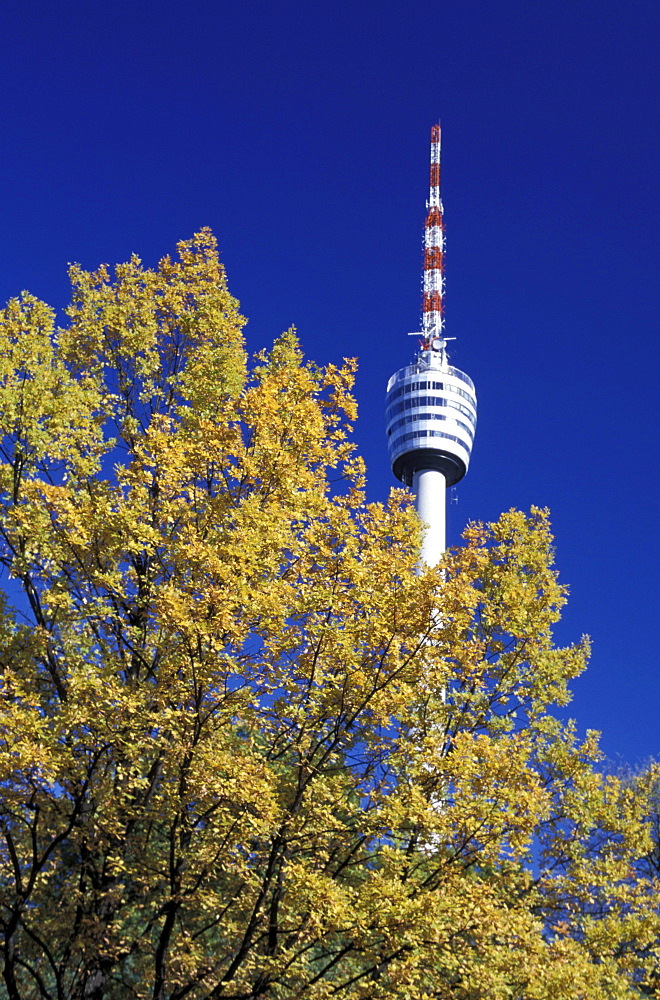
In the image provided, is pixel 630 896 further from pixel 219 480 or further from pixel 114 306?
pixel 114 306

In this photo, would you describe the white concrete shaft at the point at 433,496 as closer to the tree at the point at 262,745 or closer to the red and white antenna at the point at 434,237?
the red and white antenna at the point at 434,237

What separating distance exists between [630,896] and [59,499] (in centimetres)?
856

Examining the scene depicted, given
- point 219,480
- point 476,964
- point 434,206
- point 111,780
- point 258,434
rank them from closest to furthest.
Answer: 1. point 476,964
2. point 111,780
3. point 258,434
4. point 219,480
5. point 434,206

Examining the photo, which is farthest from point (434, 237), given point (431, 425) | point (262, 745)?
point (262, 745)

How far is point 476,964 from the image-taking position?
8117 mm

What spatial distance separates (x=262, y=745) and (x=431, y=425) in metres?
80.3

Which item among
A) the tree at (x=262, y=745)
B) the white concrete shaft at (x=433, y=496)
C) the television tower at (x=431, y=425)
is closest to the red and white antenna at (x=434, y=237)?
the television tower at (x=431, y=425)

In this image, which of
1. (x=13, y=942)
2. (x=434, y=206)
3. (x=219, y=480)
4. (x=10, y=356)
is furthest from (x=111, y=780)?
(x=434, y=206)

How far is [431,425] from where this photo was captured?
88.2m

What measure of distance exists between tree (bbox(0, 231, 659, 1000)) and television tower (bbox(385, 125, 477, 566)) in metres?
73.5

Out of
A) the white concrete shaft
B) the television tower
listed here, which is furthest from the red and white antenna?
the white concrete shaft

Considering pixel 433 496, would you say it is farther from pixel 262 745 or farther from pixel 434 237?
pixel 262 745

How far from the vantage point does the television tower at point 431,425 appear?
288ft

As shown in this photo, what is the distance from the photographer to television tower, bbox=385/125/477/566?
8775 centimetres
